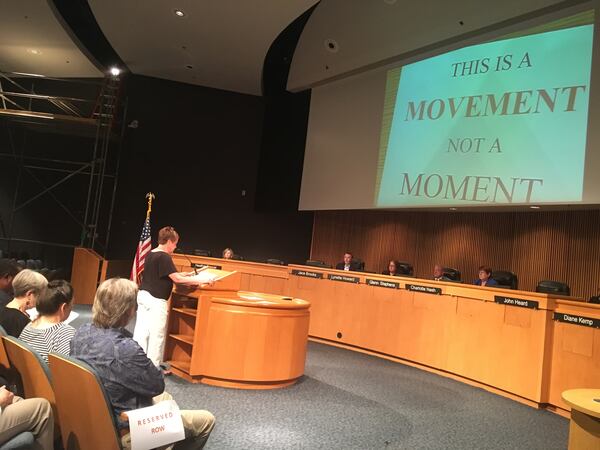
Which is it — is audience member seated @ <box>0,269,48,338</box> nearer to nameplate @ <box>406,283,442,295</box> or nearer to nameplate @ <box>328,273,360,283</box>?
nameplate @ <box>406,283,442,295</box>

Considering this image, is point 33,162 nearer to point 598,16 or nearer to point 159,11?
point 159,11

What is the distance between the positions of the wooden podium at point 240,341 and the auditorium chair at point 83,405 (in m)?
2.62

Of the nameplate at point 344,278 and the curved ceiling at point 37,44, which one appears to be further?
the curved ceiling at point 37,44

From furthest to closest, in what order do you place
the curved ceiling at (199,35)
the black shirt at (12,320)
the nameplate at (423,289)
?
the curved ceiling at (199,35), the nameplate at (423,289), the black shirt at (12,320)

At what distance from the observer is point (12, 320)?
3242 mm

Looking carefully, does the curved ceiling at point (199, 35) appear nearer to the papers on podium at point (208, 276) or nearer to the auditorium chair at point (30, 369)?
the papers on podium at point (208, 276)

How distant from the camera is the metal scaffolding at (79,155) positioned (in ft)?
35.4

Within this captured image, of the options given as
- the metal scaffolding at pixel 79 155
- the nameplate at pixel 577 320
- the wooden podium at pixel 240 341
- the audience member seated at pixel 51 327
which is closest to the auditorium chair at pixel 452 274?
the nameplate at pixel 577 320

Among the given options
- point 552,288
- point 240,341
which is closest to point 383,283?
point 552,288

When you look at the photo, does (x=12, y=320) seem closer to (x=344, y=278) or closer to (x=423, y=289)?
(x=423, y=289)

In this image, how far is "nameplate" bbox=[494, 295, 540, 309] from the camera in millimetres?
5645

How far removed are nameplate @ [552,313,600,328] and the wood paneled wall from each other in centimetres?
267

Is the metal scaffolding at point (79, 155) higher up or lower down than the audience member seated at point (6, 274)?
higher up

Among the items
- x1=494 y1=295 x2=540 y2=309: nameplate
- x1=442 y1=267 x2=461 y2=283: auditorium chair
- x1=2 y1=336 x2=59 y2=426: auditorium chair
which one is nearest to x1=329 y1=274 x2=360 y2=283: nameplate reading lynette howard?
x1=442 y1=267 x2=461 y2=283: auditorium chair
